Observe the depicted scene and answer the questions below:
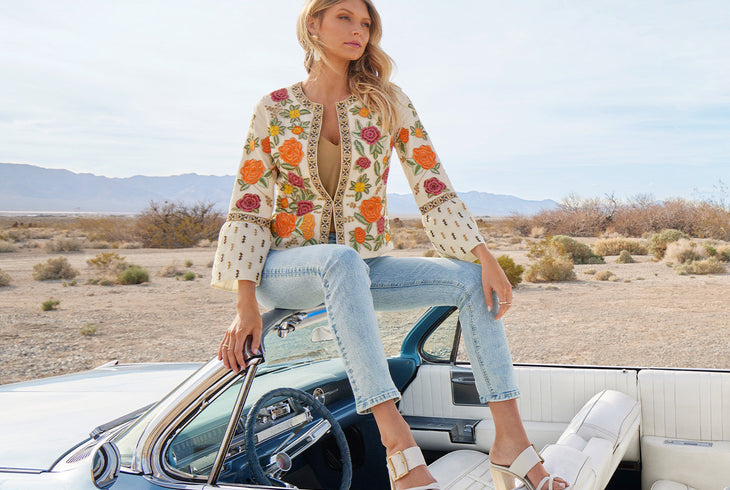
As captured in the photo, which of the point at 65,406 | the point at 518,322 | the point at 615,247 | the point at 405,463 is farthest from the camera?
the point at 615,247

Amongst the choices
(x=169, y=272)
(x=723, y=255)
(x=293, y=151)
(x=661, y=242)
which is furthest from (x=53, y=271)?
(x=723, y=255)

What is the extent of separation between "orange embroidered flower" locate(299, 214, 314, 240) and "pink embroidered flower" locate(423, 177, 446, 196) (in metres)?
0.40

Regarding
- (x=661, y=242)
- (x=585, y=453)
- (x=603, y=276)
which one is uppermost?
(x=585, y=453)

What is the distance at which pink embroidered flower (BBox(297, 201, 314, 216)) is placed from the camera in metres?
2.15

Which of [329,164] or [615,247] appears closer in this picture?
[329,164]

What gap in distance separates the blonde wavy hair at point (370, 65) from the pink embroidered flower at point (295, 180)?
0.34 metres

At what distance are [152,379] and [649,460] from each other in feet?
7.37

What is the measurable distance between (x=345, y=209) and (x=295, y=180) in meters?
0.19

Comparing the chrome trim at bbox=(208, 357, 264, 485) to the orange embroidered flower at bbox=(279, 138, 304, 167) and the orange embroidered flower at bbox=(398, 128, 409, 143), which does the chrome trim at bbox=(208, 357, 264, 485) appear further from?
the orange embroidered flower at bbox=(398, 128, 409, 143)

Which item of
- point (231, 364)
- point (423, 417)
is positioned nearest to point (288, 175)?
point (231, 364)

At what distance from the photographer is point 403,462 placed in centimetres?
162

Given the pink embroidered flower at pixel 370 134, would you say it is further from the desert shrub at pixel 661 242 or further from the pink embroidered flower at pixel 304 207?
the desert shrub at pixel 661 242

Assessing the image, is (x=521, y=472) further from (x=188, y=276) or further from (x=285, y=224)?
(x=188, y=276)

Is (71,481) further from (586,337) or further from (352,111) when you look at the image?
(586,337)
